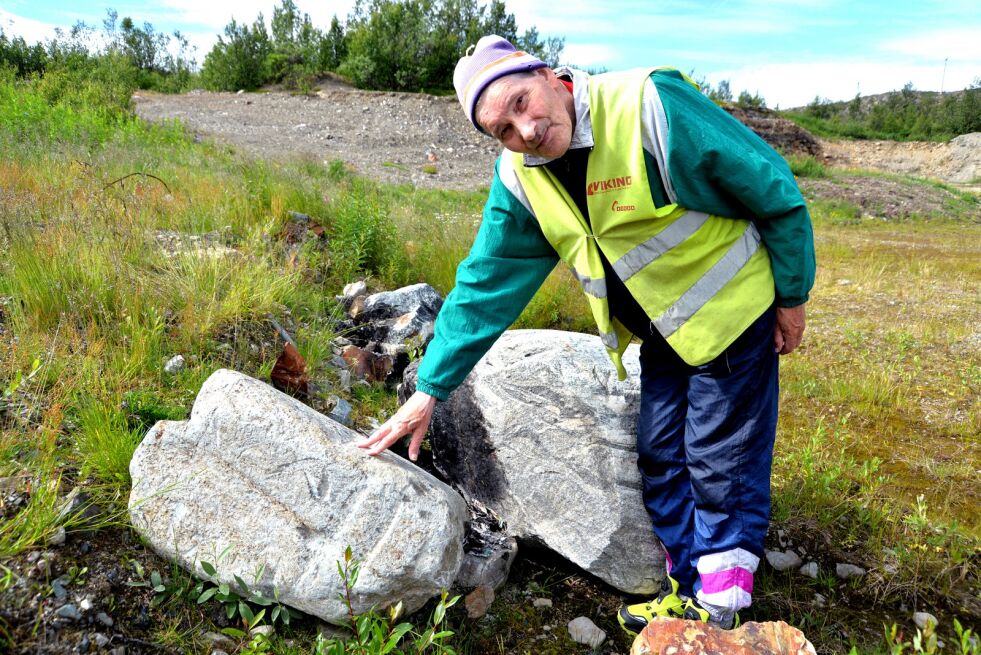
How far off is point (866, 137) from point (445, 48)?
19.8 m

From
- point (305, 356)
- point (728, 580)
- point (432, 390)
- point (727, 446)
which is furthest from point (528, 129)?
point (305, 356)

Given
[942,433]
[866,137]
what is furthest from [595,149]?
[866,137]

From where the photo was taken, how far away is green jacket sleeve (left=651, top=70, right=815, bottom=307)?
5.99 feet

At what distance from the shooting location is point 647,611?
2.40 m

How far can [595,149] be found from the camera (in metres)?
1.95

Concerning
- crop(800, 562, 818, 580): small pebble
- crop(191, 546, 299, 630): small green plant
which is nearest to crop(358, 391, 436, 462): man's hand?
crop(191, 546, 299, 630): small green plant

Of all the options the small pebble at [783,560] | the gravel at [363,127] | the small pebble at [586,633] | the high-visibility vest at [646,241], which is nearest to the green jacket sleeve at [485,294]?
the high-visibility vest at [646,241]

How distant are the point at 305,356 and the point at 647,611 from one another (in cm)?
199

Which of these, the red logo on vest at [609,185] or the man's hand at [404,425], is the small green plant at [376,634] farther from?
the red logo on vest at [609,185]

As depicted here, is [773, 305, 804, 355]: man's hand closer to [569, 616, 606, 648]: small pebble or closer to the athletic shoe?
the athletic shoe

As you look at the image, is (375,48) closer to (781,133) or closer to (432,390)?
(781,133)

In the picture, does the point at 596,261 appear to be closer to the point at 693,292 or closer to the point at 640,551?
the point at 693,292

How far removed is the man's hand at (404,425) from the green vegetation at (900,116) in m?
32.6

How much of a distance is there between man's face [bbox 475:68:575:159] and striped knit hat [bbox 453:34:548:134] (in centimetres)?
2
